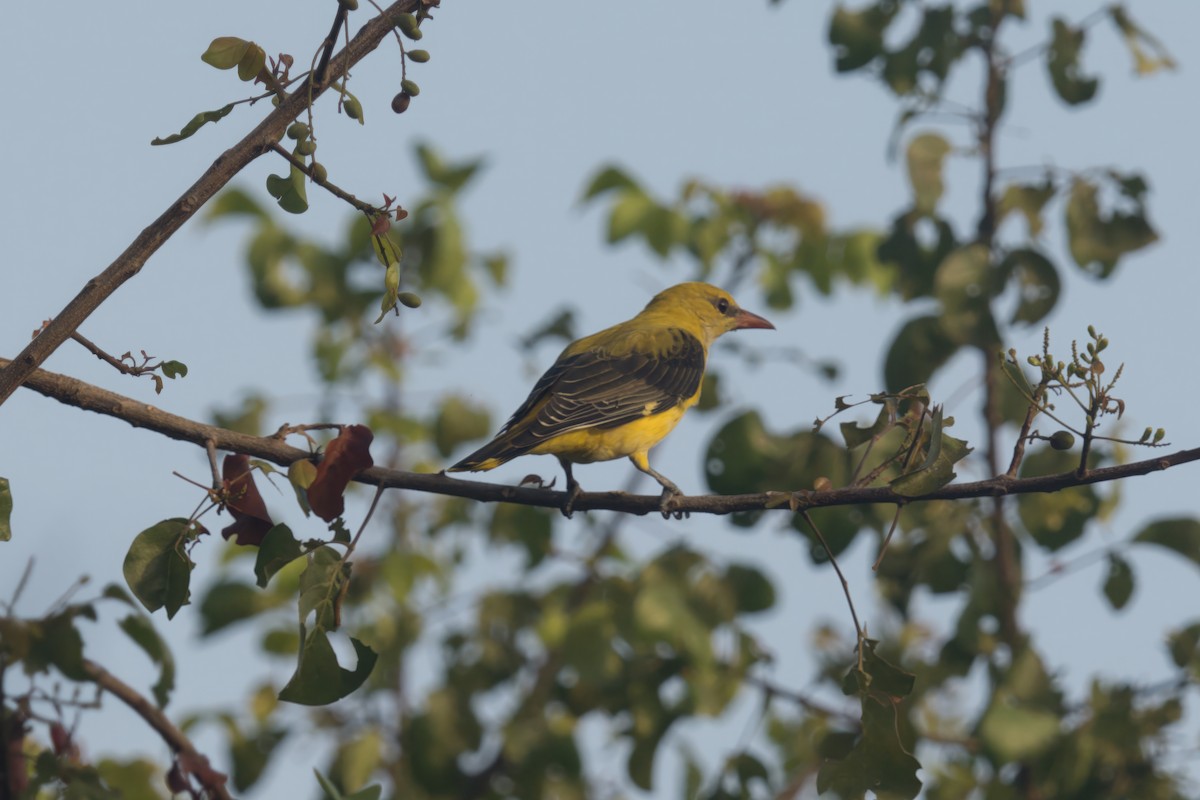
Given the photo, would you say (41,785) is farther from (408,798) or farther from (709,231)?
(709,231)

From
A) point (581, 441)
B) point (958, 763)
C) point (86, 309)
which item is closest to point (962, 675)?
point (958, 763)

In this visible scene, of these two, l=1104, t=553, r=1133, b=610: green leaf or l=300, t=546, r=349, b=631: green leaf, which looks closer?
l=300, t=546, r=349, b=631: green leaf

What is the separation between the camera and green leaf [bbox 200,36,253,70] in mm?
2445

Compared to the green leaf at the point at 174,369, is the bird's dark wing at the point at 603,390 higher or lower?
higher

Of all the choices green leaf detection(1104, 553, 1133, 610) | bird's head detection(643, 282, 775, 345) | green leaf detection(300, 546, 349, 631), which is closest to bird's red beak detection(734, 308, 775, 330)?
bird's head detection(643, 282, 775, 345)

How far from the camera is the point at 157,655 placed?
3.61m

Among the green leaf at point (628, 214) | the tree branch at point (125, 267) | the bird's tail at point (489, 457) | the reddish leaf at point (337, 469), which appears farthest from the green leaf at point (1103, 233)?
the tree branch at point (125, 267)

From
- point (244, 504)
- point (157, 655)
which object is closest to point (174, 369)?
point (244, 504)

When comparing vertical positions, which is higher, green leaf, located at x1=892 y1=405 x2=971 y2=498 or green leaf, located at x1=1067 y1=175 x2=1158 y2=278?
green leaf, located at x1=1067 y1=175 x2=1158 y2=278

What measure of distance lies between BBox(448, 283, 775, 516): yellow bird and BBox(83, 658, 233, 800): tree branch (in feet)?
4.17

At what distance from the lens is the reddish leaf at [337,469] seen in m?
2.77

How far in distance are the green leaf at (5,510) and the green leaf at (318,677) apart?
574 millimetres

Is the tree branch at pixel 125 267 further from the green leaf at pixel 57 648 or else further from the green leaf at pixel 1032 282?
the green leaf at pixel 1032 282

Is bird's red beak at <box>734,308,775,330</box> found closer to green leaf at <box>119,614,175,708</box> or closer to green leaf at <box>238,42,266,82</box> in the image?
green leaf at <box>119,614,175,708</box>
